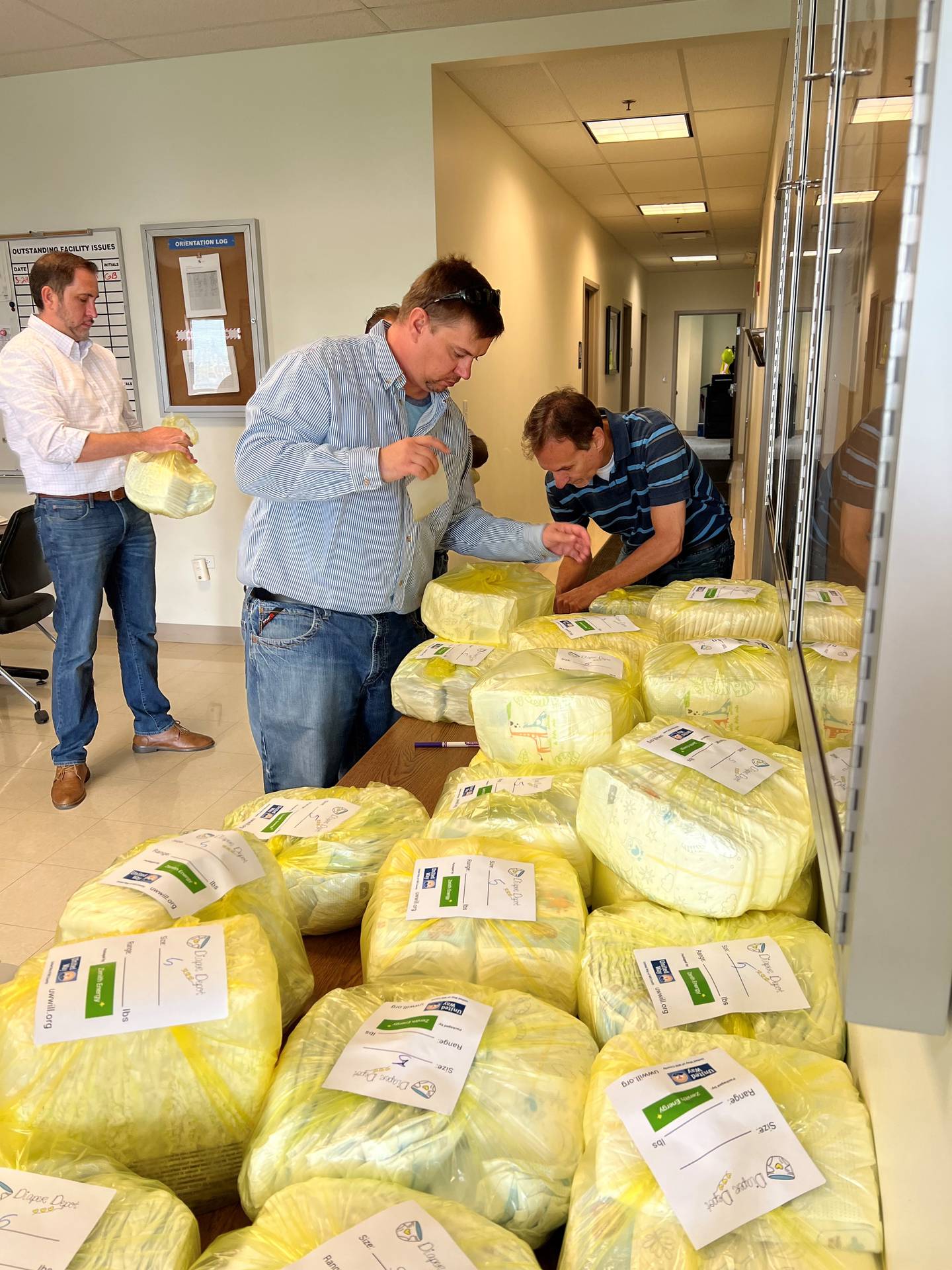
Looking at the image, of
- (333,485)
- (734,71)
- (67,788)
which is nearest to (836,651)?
(333,485)

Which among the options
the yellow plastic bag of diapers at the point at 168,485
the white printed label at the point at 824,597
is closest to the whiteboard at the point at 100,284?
the yellow plastic bag of diapers at the point at 168,485

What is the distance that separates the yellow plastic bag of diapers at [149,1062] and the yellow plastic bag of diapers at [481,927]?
18cm

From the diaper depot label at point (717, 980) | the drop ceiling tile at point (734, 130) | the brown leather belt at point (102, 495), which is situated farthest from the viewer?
the drop ceiling tile at point (734, 130)

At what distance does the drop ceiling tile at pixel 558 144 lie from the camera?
5.67 metres

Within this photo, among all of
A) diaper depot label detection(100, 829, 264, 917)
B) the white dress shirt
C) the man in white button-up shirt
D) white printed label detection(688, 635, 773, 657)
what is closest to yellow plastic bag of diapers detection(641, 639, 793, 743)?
white printed label detection(688, 635, 773, 657)

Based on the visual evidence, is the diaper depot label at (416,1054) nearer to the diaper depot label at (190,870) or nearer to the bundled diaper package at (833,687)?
the diaper depot label at (190,870)

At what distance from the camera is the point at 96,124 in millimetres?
4516

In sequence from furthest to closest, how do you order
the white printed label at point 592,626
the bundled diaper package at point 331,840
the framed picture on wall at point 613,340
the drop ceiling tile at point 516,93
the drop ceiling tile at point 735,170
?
the framed picture on wall at point 613,340 < the drop ceiling tile at point 735,170 < the drop ceiling tile at point 516,93 < the white printed label at point 592,626 < the bundled diaper package at point 331,840

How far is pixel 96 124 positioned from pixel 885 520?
514cm

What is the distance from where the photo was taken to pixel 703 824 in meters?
0.95

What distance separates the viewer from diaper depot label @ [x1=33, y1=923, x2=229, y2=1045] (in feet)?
2.50

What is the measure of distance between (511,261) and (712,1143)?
5.90 m

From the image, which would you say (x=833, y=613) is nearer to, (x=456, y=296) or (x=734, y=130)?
(x=456, y=296)

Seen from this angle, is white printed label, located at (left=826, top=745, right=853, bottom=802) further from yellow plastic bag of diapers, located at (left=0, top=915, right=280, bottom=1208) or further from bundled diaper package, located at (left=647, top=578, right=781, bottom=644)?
bundled diaper package, located at (left=647, top=578, right=781, bottom=644)
